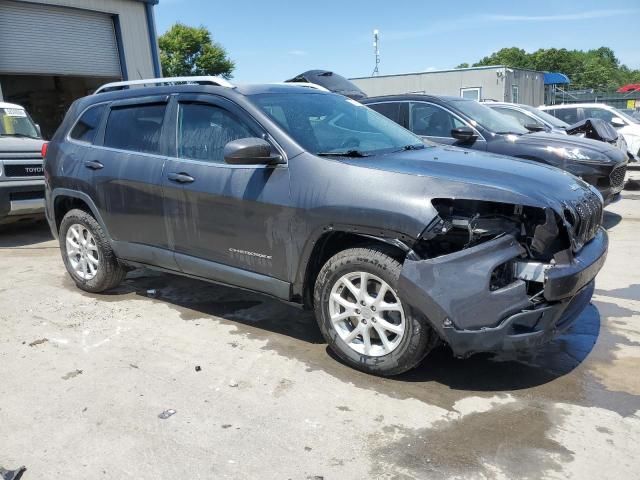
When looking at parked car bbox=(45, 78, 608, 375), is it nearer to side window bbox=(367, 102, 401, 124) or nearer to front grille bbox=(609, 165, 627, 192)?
side window bbox=(367, 102, 401, 124)

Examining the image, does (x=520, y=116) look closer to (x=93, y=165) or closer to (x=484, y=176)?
(x=484, y=176)

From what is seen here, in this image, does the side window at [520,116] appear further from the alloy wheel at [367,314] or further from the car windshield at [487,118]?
the alloy wheel at [367,314]

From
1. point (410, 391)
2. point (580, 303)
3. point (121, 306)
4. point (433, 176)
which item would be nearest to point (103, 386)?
point (121, 306)

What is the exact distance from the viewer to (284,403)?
324cm

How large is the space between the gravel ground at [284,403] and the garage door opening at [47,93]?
17632 mm

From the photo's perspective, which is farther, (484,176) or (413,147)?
(413,147)

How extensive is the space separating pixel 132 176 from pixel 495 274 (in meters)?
3.01

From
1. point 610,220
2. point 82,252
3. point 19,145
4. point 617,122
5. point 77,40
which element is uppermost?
point 77,40

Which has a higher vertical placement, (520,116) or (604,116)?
(520,116)

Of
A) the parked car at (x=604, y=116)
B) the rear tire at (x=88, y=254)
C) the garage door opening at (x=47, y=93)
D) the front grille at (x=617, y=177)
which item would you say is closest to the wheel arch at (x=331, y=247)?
the rear tire at (x=88, y=254)

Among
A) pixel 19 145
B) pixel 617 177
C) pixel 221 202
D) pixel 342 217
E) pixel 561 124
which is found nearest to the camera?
pixel 342 217

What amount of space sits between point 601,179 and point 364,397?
531 cm

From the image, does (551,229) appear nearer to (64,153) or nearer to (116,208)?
(116,208)

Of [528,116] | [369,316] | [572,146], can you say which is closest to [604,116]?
[528,116]
